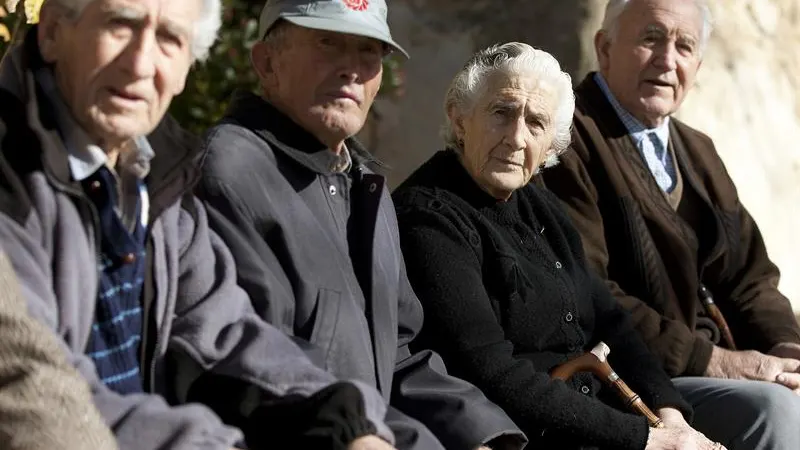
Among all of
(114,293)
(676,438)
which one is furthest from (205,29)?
(676,438)

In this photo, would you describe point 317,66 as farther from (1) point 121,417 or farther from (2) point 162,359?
(1) point 121,417

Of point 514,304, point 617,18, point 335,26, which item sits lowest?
point 514,304

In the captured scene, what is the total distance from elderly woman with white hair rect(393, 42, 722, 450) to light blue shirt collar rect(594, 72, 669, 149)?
63 centimetres

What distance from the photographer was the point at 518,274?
3736 mm

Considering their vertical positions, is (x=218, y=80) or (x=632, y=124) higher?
(x=632, y=124)

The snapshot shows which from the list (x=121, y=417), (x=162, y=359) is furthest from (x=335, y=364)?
(x=121, y=417)

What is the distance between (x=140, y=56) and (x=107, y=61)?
0.06 metres

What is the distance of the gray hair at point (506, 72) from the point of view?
388cm

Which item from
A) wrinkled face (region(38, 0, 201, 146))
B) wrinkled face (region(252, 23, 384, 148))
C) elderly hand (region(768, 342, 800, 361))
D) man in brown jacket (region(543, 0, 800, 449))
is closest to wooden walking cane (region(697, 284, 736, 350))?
man in brown jacket (region(543, 0, 800, 449))

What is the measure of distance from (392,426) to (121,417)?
75 cm

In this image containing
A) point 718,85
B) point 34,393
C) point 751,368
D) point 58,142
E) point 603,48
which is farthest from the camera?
point 718,85

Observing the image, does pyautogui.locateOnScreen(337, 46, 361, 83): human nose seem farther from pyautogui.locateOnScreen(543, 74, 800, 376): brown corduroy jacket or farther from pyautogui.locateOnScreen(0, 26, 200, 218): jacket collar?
pyautogui.locateOnScreen(543, 74, 800, 376): brown corduroy jacket

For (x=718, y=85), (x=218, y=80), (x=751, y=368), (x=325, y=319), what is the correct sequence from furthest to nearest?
(x=218, y=80), (x=718, y=85), (x=751, y=368), (x=325, y=319)

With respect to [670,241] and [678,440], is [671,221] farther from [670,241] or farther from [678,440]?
[678,440]
